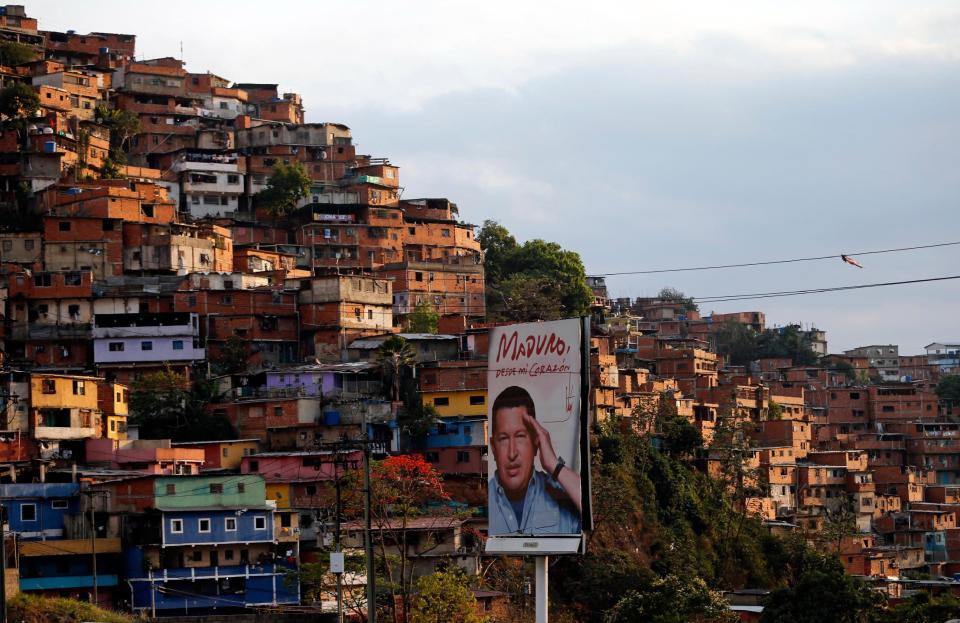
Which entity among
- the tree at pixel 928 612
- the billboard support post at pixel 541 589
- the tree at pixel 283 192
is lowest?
the tree at pixel 928 612

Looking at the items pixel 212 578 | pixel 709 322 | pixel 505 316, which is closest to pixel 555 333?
pixel 212 578

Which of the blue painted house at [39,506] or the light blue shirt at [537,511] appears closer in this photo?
the light blue shirt at [537,511]

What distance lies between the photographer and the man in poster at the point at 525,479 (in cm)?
2898

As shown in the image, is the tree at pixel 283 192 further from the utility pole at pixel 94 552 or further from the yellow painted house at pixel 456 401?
the utility pole at pixel 94 552

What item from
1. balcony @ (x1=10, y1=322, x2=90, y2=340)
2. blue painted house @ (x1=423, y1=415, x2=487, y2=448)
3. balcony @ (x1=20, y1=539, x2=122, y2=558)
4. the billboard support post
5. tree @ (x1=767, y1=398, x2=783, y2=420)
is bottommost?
balcony @ (x1=20, y1=539, x2=122, y2=558)

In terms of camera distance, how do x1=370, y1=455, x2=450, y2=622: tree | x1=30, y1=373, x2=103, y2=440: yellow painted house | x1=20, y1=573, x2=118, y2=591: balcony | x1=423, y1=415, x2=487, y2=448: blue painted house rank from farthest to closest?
x1=423, y1=415, x2=487, y2=448: blue painted house < x1=30, y1=373, x2=103, y2=440: yellow painted house < x1=370, y1=455, x2=450, y2=622: tree < x1=20, y1=573, x2=118, y2=591: balcony

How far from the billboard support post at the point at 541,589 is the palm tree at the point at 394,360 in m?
Result: 36.1

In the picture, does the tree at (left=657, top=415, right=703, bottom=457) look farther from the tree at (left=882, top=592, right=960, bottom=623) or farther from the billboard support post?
the billboard support post

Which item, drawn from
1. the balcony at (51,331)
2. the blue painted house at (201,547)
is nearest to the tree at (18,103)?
the balcony at (51,331)

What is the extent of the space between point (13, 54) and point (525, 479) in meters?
68.5

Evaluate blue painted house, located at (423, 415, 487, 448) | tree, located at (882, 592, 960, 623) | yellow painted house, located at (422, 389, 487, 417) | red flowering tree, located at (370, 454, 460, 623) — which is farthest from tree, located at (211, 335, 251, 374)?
tree, located at (882, 592, 960, 623)

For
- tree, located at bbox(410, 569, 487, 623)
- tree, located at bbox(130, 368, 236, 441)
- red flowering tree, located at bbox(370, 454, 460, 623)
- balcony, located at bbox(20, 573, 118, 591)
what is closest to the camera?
tree, located at bbox(410, 569, 487, 623)

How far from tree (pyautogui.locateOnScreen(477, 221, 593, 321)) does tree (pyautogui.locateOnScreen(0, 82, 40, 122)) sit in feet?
83.5

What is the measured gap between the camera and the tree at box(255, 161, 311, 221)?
87.0 meters
